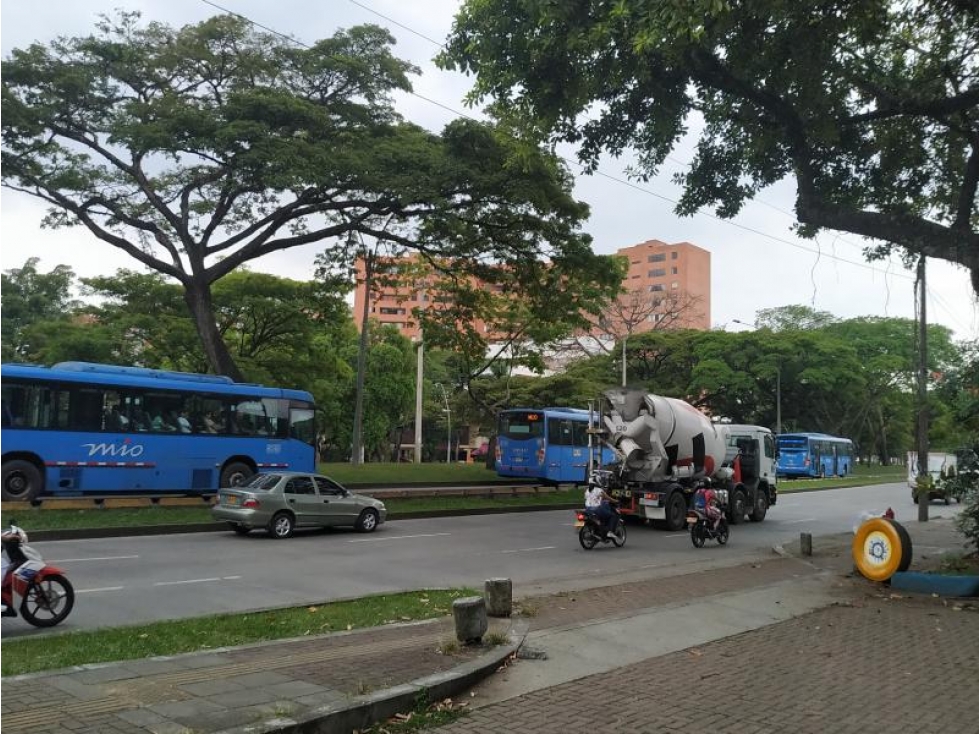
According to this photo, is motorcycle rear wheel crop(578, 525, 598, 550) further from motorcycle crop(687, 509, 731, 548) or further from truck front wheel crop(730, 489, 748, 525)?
truck front wheel crop(730, 489, 748, 525)

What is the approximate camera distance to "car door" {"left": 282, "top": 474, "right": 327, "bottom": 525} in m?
16.0

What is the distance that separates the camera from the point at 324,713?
488 cm

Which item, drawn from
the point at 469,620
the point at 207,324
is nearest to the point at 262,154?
the point at 207,324

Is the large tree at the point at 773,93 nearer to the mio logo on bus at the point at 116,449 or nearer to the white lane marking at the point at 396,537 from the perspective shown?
the white lane marking at the point at 396,537

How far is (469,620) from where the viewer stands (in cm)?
696

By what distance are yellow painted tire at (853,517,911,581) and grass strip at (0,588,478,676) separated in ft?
21.8

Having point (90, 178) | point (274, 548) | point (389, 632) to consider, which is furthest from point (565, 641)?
point (90, 178)

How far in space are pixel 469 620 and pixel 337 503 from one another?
10.4 metres

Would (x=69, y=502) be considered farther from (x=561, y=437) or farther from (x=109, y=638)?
(x=561, y=437)

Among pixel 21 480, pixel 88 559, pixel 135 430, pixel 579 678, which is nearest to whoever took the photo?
pixel 579 678

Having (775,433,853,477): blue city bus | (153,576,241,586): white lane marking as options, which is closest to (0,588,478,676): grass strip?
(153,576,241,586): white lane marking

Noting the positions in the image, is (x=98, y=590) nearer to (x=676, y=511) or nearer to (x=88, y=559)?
(x=88, y=559)

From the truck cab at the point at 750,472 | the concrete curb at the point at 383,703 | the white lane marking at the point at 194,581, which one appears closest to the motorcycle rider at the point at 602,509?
the white lane marking at the point at 194,581

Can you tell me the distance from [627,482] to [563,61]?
10.4 metres
